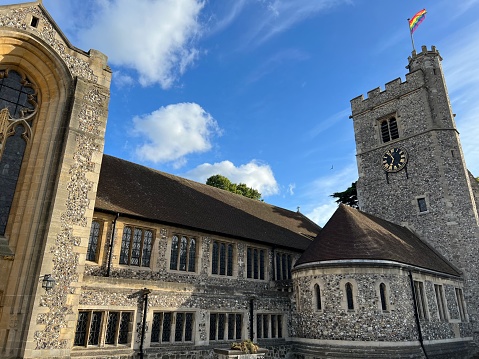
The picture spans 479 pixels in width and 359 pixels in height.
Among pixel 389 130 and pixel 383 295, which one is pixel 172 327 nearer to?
pixel 383 295

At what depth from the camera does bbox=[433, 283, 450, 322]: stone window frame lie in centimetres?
1819

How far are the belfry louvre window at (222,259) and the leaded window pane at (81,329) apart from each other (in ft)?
20.3

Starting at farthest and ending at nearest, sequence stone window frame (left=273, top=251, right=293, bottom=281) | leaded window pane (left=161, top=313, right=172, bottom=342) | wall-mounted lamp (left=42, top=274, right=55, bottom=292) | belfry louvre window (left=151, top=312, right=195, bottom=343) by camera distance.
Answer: stone window frame (left=273, top=251, right=293, bottom=281)
leaded window pane (left=161, top=313, right=172, bottom=342)
belfry louvre window (left=151, top=312, right=195, bottom=343)
wall-mounted lamp (left=42, top=274, right=55, bottom=292)

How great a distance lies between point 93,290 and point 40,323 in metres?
2.19

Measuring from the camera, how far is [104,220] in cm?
1391

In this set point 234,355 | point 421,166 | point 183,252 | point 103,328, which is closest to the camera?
point 234,355

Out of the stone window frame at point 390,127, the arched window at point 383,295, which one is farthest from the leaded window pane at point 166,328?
the stone window frame at point 390,127

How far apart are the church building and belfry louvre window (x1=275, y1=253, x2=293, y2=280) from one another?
3.2 inches

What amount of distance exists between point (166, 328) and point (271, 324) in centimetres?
602

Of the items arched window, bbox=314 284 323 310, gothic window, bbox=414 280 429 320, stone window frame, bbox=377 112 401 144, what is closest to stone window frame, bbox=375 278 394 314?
gothic window, bbox=414 280 429 320

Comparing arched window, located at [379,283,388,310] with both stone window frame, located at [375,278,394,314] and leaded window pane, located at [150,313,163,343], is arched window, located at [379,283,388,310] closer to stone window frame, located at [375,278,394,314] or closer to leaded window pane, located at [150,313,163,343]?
stone window frame, located at [375,278,394,314]

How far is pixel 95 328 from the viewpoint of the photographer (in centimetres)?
1234

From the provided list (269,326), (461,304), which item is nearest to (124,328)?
(269,326)

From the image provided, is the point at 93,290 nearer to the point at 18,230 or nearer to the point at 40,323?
the point at 40,323
